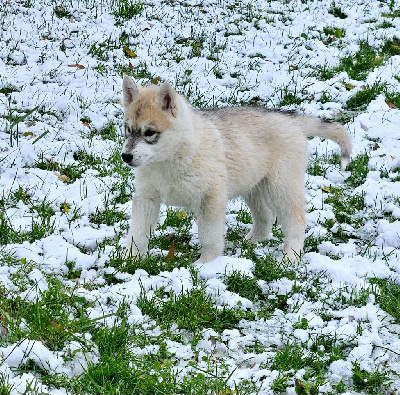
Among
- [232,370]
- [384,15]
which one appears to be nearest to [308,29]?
[384,15]

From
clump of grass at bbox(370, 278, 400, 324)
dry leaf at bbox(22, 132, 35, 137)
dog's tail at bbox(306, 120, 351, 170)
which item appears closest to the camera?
clump of grass at bbox(370, 278, 400, 324)

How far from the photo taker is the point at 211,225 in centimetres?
477

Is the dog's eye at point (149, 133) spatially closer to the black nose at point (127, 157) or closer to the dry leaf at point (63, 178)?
the black nose at point (127, 157)

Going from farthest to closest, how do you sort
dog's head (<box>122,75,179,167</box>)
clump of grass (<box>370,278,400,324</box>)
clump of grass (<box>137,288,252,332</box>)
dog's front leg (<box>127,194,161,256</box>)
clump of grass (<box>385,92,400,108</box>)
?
1. clump of grass (<box>385,92,400,108</box>)
2. dog's front leg (<box>127,194,161,256</box>)
3. dog's head (<box>122,75,179,167</box>)
4. clump of grass (<box>370,278,400,324</box>)
5. clump of grass (<box>137,288,252,332</box>)

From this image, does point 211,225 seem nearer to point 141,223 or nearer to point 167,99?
point 141,223

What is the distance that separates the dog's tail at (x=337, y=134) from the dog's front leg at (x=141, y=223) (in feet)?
5.52

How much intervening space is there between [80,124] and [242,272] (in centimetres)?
349

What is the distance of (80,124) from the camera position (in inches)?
282

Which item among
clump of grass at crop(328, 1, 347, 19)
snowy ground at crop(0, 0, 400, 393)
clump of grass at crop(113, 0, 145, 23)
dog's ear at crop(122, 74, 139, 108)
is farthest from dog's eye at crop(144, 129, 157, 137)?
clump of grass at crop(328, 1, 347, 19)

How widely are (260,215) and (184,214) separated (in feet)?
2.38

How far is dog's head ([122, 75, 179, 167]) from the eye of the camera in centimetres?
446

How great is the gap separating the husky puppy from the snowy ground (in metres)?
0.26

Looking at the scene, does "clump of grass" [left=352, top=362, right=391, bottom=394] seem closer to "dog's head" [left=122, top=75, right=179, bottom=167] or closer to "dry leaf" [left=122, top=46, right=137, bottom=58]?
"dog's head" [left=122, top=75, right=179, bottom=167]

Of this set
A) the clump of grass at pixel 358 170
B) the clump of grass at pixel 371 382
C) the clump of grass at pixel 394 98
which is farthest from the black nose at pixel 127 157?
the clump of grass at pixel 394 98
